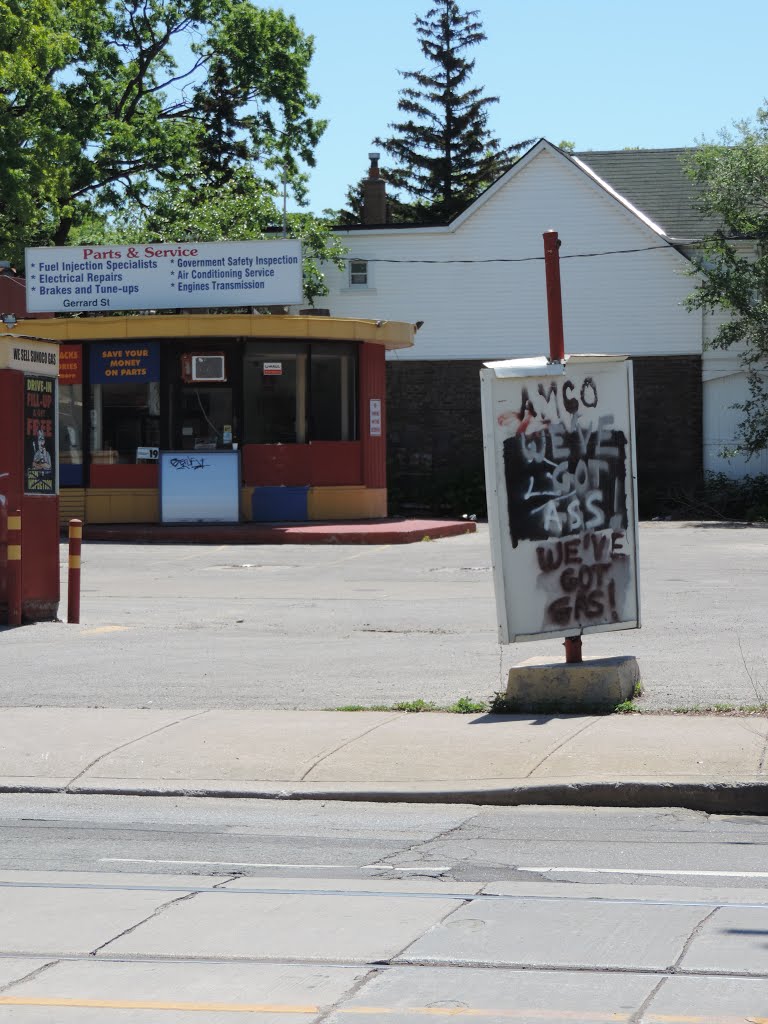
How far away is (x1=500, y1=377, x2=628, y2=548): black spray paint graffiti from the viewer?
9.95 meters

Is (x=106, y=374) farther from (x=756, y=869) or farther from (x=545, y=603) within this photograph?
(x=756, y=869)

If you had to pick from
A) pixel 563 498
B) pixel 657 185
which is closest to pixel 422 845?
pixel 563 498

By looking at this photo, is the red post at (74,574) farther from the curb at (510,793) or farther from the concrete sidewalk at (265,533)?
the concrete sidewalk at (265,533)

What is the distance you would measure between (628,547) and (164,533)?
16.1m

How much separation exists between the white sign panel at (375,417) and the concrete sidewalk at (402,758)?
56.8 ft

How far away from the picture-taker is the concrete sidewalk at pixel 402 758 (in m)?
8.06

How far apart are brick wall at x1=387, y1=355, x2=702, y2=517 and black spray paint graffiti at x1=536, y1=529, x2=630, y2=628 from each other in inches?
990

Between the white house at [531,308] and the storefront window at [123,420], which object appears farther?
the white house at [531,308]

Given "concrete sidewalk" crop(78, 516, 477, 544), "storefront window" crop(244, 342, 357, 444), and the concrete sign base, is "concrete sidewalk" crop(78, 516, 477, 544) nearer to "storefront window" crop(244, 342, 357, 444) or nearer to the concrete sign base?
"storefront window" crop(244, 342, 357, 444)

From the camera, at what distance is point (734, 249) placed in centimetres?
3400

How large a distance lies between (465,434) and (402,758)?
2882 cm

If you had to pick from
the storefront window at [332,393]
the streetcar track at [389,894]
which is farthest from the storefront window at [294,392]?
the streetcar track at [389,894]

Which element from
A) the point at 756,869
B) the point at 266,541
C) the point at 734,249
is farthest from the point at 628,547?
the point at 734,249

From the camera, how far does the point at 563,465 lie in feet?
32.9
